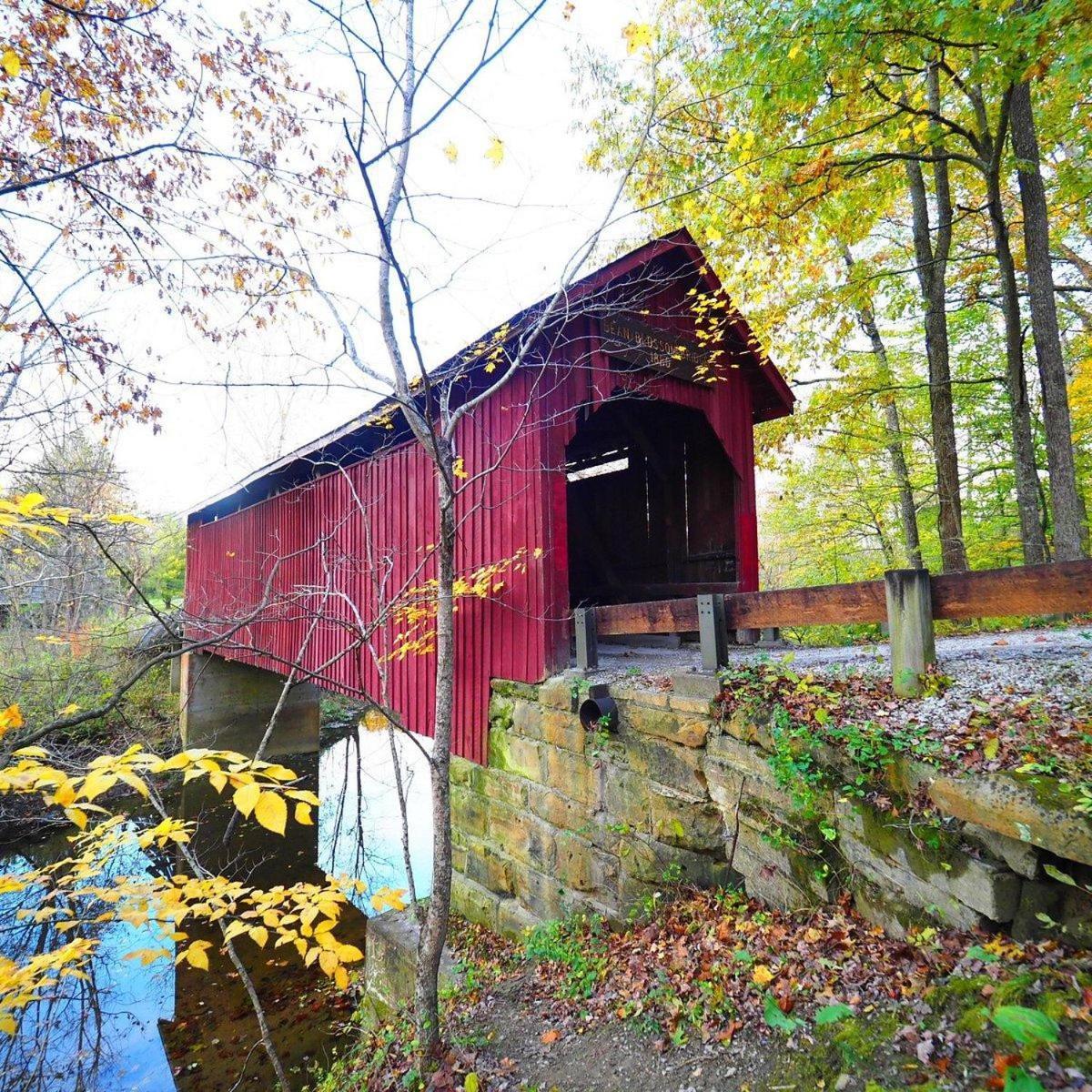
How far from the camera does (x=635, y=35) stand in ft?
11.4

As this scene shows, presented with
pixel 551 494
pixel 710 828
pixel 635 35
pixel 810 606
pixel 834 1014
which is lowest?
pixel 834 1014

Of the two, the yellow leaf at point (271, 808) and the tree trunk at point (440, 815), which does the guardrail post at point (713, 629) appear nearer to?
the tree trunk at point (440, 815)

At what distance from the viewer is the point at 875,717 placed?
264 cm

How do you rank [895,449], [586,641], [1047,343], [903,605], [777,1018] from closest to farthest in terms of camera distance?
[777,1018], [903,605], [586,641], [1047,343], [895,449]

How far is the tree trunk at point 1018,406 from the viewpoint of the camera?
21.3ft

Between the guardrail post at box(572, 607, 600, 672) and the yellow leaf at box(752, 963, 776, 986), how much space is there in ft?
6.88

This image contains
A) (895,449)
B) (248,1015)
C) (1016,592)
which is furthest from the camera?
(895,449)

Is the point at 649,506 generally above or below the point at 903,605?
above

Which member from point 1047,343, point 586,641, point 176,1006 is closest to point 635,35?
point 586,641

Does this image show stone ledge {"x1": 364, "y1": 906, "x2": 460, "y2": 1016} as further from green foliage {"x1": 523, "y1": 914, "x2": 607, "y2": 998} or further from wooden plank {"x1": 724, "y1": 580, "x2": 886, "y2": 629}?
wooden plank {"x1": 724, "y1": 580, "x2": 886, "y2": 629}

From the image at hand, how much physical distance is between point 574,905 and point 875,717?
2575 millimetres

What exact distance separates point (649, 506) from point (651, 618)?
3.86m

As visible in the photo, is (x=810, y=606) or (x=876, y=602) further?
(x=810, y=606)

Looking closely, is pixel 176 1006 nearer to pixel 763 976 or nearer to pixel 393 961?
pixel 393 961
